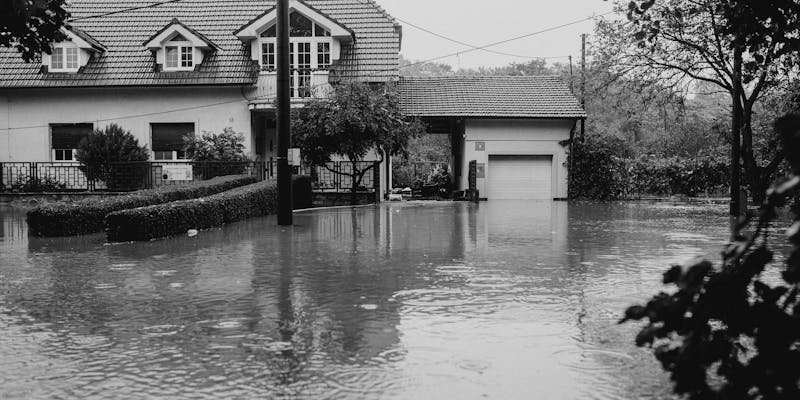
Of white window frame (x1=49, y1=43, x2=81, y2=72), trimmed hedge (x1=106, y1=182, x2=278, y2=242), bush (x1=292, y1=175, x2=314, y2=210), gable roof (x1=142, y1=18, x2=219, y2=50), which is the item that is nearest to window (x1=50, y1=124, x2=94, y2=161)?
white window frame (x1=49, y1=43, x2=81, y2=72)

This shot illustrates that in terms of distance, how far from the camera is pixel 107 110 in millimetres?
31516

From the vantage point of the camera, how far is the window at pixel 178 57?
31297 millimetres

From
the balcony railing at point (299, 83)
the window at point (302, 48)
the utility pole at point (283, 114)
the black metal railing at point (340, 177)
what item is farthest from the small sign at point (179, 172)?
the utility pole at point (283, 114)

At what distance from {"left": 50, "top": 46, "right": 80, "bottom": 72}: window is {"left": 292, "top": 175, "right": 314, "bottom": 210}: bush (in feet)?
38.7

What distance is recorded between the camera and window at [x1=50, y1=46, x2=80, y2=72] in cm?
3134

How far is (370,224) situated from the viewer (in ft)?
61.5

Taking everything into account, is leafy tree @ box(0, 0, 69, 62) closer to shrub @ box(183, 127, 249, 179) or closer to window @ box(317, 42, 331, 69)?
shrub @ box(183, 127, 249, 179)

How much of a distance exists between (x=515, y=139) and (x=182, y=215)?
20.8 m

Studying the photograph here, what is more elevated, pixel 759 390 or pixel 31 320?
pixel 759 390

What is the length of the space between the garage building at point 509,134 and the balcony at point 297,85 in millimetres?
4211

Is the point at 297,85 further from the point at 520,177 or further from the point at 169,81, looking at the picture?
the point at 520,177

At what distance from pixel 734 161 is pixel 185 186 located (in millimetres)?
14996

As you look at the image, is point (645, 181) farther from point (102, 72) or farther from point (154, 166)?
point (102, 72)

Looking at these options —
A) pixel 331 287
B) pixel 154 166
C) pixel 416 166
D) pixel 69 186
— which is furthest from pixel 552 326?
pixel 416 166
